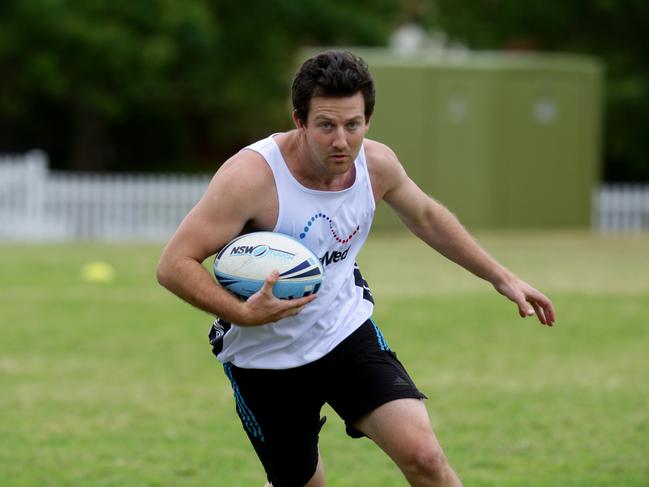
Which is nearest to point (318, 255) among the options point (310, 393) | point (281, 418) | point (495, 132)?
point (310, 393)

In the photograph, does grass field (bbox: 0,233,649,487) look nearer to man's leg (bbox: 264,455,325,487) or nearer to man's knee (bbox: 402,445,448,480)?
man's leg (bbox: 264,455,325,487)

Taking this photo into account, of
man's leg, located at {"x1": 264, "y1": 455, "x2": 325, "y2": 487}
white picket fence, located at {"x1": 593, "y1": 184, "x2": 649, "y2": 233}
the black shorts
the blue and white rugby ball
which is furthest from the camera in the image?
Answer: white picket fence, located at {"x1": 593, "y1": 184, "x2": 649, "y2": 233}

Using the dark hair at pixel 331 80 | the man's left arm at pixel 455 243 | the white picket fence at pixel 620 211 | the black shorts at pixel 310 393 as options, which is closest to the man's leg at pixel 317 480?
the black shorts at pixel 310 393

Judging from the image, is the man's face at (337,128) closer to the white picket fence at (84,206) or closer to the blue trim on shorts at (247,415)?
the blue trim on shorts at (247,415)

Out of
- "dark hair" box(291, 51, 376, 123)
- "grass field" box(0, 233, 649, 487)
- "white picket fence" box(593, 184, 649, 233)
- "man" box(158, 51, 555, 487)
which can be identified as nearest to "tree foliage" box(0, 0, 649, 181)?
"white picket fence" box(593, 184, 649, 233)

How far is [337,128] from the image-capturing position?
4.62 meters

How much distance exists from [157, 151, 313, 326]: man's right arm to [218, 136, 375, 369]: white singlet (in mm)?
101

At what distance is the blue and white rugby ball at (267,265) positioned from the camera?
4590 mm

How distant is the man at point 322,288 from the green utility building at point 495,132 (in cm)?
1806

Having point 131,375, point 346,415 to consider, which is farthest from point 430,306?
point 346,415

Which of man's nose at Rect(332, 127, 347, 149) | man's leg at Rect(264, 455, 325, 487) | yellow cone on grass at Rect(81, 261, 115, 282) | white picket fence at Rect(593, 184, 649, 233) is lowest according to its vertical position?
white picket fence at Rect(593, 184, 649, 233)

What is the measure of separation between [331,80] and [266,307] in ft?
2.79

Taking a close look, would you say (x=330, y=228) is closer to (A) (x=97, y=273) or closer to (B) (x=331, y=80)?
(B) (x=331, y=80)

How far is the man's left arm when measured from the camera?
5.23m
